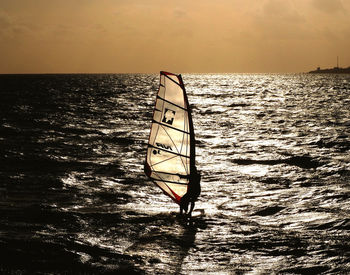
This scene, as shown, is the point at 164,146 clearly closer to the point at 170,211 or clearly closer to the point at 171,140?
the point at 171,140

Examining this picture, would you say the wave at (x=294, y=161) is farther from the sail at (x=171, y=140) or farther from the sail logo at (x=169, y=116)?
the sail logo at (x=169, y=116)

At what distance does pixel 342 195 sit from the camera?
18.4 meters

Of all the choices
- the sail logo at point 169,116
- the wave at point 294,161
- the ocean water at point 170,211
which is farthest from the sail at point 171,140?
the wave at point 294,161

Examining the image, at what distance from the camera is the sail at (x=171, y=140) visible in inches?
551

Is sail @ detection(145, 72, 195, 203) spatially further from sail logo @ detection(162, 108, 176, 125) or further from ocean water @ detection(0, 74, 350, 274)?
ocean water @ detection(0, 74, 350, 274)

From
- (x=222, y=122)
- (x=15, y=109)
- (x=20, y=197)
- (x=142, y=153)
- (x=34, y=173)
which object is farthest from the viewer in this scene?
(x=15, y=109)

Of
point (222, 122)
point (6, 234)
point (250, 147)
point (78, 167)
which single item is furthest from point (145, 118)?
point (6, 234)

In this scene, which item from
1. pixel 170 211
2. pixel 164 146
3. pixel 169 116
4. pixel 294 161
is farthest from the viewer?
pixel 294 161

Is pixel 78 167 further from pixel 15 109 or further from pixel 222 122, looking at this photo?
pixel 15 109

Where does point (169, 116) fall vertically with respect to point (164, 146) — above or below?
above

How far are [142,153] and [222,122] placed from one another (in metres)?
23.2

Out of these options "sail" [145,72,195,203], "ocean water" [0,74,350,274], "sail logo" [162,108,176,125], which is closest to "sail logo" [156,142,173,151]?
"sail" [145,72,195,203]

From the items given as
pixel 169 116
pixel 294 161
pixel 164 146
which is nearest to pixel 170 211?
pixel 164 146

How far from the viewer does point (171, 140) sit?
14.3 metres
